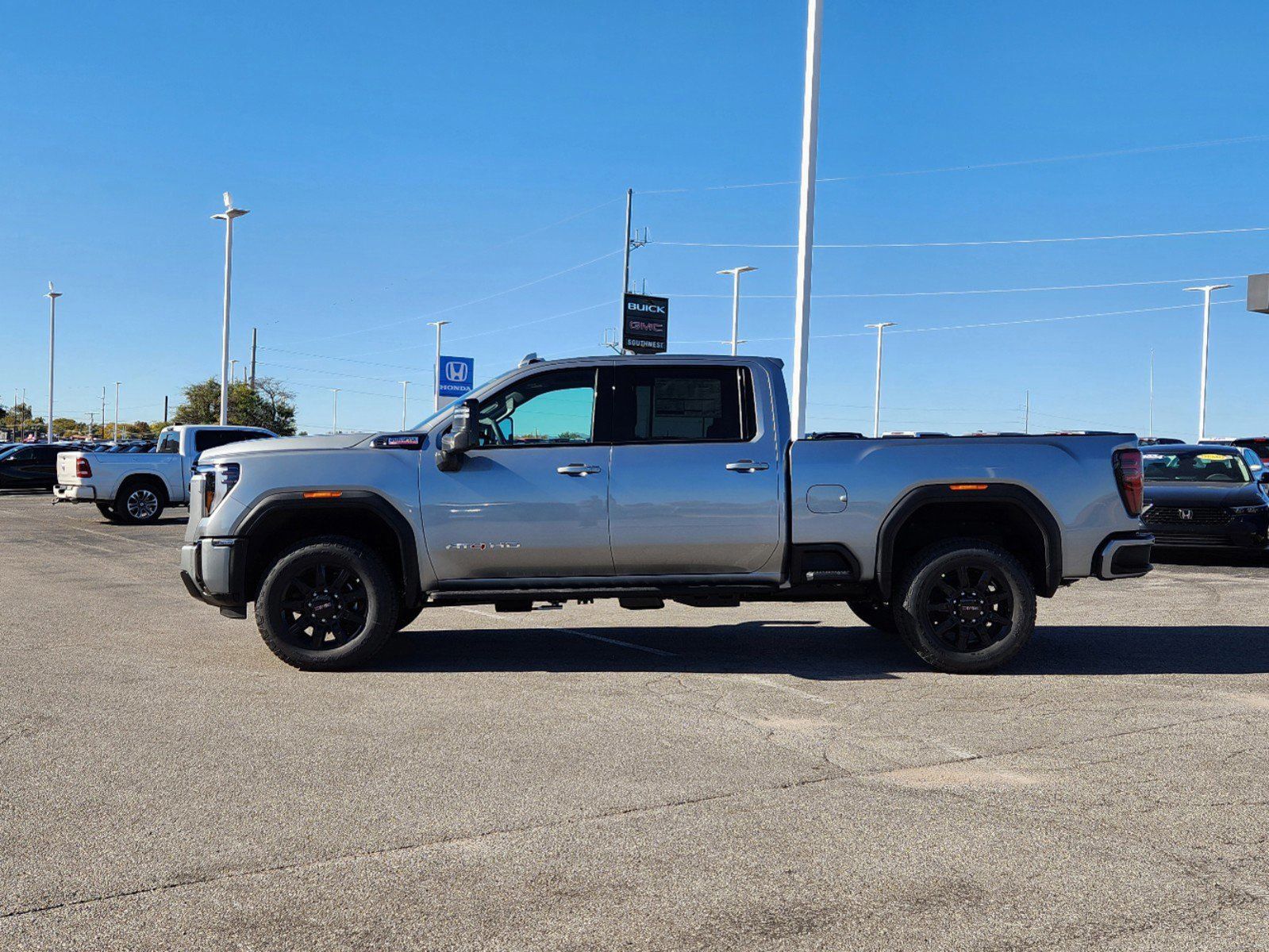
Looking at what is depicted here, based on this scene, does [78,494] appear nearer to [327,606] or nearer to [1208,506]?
[327,606]

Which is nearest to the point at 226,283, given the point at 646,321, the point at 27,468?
the point at 27,468

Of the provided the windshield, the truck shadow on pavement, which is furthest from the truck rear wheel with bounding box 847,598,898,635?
the windshield

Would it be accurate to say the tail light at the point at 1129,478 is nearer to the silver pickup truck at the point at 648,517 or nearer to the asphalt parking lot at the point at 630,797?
the silver pickup truck at the point at 648,517

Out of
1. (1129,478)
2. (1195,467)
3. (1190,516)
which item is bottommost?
(1190,516)

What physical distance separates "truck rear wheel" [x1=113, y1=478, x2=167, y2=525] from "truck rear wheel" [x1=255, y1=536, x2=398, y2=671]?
1755cm

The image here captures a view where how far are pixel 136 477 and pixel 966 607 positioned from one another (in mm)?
20098

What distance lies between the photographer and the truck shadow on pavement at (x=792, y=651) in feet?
25.7

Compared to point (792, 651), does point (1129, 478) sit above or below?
above

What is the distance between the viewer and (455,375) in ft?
146

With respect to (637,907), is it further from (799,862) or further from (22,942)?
(22,942)

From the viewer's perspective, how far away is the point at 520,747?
560cm

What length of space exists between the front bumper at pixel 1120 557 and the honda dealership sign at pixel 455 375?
36.4m

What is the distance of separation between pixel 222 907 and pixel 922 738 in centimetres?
355

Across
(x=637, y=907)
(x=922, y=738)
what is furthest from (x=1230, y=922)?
(x=922, y=738)
